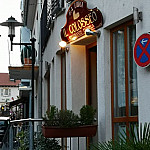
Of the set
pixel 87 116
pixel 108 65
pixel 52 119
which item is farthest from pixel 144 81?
pixel 52 119

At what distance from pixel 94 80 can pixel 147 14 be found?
3.66 metres

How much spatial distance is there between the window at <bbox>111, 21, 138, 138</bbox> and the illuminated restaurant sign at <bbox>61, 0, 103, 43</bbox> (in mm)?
453

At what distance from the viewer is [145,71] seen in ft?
21.0

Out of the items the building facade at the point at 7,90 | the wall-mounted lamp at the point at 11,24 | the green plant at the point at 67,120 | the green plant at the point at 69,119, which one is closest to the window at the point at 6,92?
the building facade at the point at 7,90

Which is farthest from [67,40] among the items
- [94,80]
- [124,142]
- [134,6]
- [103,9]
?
[124,142]

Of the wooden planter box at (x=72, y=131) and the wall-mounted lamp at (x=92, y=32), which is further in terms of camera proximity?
the wall-mounted lamp at (x=92, y=32)

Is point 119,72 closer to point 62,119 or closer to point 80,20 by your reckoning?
point 62,119

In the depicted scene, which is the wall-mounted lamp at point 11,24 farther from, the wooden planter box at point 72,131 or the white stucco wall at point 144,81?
the white stucco wall at point 144,81

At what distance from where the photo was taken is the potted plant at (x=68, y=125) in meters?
8.03

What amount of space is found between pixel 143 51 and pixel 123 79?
4.49 ft

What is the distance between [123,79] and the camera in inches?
301

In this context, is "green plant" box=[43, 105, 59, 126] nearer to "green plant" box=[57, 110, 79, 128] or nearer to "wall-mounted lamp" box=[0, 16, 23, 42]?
"green plant" box=[57, 110, 79, 128]

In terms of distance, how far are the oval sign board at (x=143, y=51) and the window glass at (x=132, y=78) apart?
0.72 m

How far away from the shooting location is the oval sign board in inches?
246
